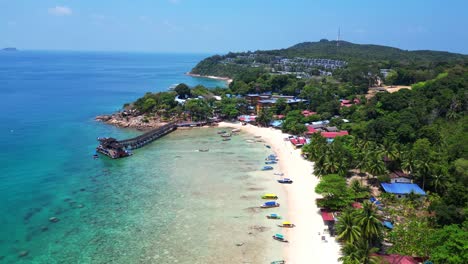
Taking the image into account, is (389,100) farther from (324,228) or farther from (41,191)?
(41,191)

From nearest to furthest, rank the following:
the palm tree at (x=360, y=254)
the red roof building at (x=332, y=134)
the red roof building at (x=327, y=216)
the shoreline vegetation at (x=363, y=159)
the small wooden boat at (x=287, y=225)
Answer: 1. the palm tree at (x=360, y=254)
2. the shoreline vegetation at (x=363, y=159)
3. the red roof building at (x=327, y=216)
4. the small wooden boat at (x=287, y=225)
5. the red roof building at (x=332, y=134)

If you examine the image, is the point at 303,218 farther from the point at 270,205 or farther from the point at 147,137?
the point at 147,137

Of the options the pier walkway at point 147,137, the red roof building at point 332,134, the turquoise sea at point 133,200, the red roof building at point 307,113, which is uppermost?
the red roof building at point 307,113

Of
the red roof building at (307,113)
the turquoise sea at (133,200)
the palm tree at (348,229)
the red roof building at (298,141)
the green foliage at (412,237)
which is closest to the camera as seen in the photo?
the green foliage at (412,237)

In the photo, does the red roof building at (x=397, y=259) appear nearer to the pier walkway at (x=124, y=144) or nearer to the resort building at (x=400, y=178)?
the resort building at (x=400, y=178)

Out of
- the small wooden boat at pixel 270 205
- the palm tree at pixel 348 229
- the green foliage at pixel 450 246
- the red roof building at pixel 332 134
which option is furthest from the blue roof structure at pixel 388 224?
the red roof building at pixel 332 134

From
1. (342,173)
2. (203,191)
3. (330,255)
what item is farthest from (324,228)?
(203,191)

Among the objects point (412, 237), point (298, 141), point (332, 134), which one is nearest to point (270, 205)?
point (412, 237)

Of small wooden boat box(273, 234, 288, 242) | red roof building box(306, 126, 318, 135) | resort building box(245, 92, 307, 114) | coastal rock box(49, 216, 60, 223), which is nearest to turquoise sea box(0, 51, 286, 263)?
coastal rock box(49, 216, 60, 223)
